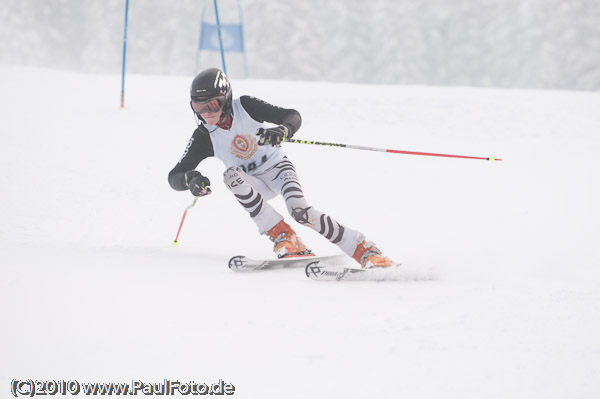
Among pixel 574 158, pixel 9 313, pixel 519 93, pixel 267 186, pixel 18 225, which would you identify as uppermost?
pixel 519 93

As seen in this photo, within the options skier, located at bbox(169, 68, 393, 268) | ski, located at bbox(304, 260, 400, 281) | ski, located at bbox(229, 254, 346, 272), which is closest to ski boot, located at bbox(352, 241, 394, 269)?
skier, located at bbox(169, 68, 393, 268)

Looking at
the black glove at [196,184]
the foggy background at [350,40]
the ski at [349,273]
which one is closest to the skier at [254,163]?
the black glove at [196,184]

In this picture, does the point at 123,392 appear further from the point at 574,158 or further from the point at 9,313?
the point at 574,158

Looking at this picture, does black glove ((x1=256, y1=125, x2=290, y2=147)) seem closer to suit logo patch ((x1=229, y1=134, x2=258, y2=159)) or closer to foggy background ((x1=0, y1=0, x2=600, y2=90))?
suit logo patch ((x1=229, y1=134, x2=258, y2=159))

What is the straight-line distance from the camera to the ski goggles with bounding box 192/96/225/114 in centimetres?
420

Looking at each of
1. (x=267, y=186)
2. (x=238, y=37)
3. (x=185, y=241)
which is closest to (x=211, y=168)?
(x=185, y=241)

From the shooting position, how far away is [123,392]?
2.21 metres

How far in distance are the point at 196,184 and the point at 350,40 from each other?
30.2 metres

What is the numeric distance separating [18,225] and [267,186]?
8.82ft

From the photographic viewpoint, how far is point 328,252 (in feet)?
17.3

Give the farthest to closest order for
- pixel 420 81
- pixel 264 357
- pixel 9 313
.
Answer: pixel 420 81 → pixel 9 313 → pixel 264 357

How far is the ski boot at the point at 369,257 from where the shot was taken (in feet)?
12.4

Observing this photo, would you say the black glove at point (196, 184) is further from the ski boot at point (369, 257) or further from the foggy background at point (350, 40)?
the foggy background at point (350, 40)

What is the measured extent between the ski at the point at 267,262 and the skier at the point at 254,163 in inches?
2.4
